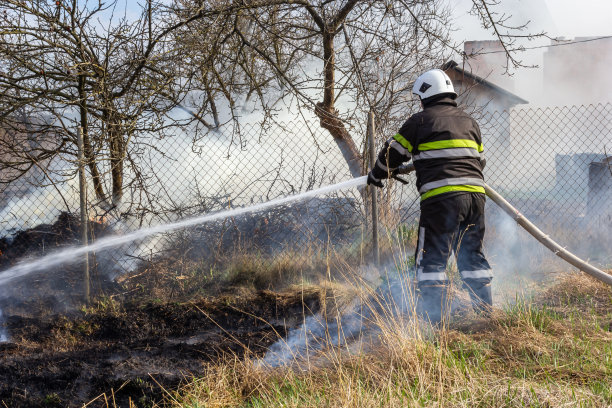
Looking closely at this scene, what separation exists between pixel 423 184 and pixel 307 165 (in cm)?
280

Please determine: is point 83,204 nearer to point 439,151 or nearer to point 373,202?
point 373,202

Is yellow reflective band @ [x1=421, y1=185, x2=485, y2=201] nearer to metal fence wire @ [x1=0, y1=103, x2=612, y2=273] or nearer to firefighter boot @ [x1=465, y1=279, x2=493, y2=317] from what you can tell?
firefighter boot @ [x1=465, y1=279, x2=493, y2=317]

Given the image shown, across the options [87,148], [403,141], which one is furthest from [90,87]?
[403,141]

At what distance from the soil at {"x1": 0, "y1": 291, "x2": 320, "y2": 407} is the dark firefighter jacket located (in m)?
1.33

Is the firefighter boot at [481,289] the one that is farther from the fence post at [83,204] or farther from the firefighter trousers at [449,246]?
the fence post at [83,204]

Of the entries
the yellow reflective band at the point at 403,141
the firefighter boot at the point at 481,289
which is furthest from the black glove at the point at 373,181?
the firefighter boot at the point at 481,289

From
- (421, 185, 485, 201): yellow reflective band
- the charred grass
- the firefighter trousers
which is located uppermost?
(421, 185, 485, 201): yellow reflective band

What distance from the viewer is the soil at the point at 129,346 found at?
3.58 metres

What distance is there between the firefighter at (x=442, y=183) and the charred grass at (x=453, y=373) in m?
0.44

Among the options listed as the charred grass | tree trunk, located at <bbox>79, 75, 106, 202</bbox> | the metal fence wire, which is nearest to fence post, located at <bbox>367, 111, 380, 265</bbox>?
the metal fence wire

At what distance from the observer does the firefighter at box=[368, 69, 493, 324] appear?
4223 mm

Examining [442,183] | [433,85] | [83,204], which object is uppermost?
[433,85]

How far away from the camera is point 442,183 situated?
4.21 m

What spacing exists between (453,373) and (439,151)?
185 cm
